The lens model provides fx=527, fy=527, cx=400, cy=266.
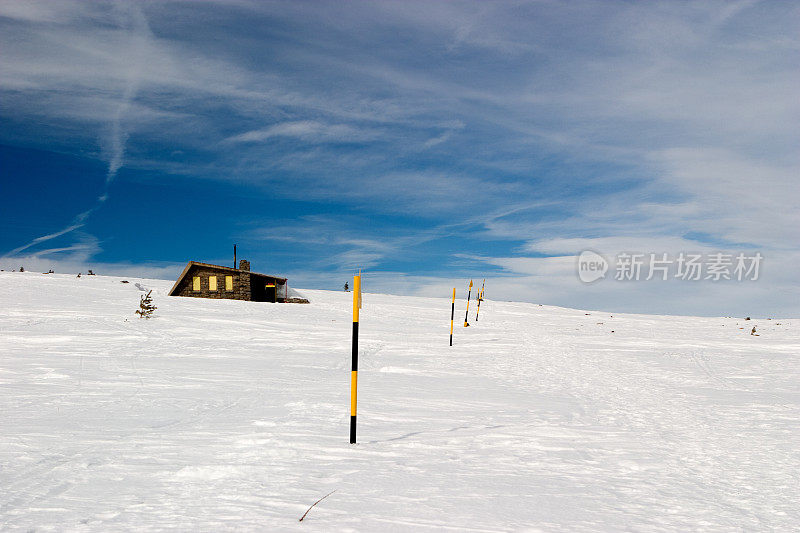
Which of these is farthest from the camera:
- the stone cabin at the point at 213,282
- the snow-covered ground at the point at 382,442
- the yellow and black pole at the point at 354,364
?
the stone cabin at the point at 213,282

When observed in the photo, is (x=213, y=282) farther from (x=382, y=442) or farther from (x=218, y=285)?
(x=382, y=442)

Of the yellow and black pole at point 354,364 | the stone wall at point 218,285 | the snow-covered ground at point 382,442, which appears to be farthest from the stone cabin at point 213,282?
the yellow and black pole at point 354,364

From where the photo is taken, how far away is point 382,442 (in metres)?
5.90

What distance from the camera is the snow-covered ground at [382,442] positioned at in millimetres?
3803

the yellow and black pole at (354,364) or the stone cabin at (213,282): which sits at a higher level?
the stone cabin at (213,282)

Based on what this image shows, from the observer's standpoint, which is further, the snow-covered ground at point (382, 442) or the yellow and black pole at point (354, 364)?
the yellow and black pole at point (354, 364)

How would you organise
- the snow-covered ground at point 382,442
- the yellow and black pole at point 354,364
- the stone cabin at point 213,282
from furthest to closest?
the stone cabin at point 213,282
the yellow and black pole at point 354,364
the snow-covered ground at point 382,442

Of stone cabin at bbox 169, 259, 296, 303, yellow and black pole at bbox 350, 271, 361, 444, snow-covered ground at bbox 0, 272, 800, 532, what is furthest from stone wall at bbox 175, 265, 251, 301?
yellow and black pole at bbox 350, 271, 361, 444

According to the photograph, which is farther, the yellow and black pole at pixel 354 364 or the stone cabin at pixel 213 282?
the stone cabin at pixel 213 282

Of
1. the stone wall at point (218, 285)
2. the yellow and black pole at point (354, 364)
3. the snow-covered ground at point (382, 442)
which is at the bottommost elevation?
the snow-covered ground at point (382, 442)

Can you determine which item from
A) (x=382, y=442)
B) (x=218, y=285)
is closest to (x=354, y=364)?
(x=382, y=442)

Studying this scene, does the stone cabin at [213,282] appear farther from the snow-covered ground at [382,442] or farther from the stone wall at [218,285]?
the snow-covered ground at [382,442]

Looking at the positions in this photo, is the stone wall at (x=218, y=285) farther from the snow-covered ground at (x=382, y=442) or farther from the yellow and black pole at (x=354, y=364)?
the yellow and black pole at (x=354, y=364)

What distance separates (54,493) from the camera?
3877 millimetres
